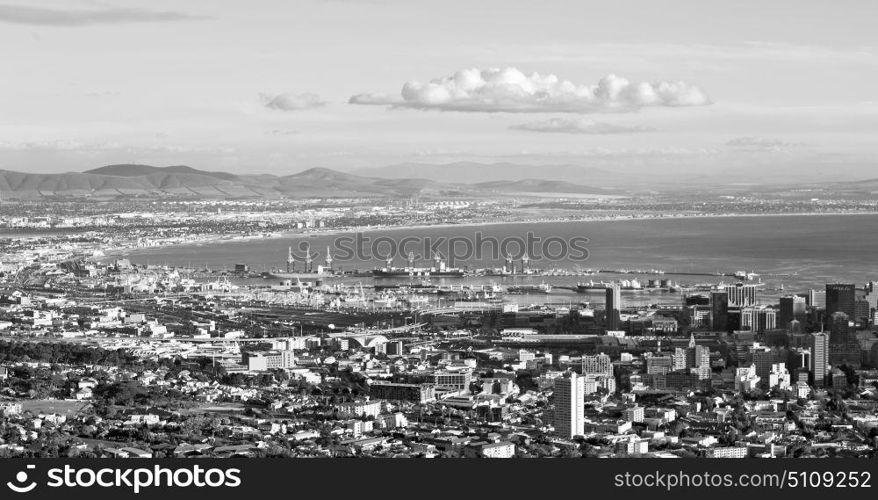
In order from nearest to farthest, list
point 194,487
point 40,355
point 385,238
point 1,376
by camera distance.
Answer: point 194,487, point 1,376, point 40,355, point 385,238

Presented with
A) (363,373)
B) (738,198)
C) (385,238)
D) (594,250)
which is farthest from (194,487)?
(738,198)

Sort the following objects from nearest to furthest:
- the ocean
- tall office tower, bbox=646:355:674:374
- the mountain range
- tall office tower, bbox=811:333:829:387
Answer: tall office tower, bbox=811:333:829:387 < tall office tower, bbox=646:355:674:374 < the ocean < the mountain range

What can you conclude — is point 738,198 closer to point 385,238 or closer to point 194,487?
point 385,238

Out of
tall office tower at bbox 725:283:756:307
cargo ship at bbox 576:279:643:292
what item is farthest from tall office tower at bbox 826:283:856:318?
cargo ship at bbox 576:279:643:292

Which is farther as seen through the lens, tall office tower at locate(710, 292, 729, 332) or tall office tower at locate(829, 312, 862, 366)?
tall office tower at locate(710, 292, 729, 332)

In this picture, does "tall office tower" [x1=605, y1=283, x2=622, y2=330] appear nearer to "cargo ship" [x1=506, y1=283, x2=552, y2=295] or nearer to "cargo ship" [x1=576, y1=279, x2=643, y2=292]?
"cargo ship" [x1=576, y1=279, x2=643, y2=292]

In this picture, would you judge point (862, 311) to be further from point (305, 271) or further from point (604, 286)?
point (305, 271)
